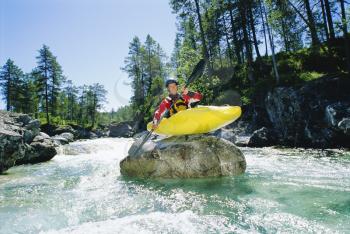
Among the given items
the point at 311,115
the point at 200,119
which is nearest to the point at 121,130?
the point at 311,115

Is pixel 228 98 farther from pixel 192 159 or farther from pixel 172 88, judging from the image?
pixel 192 159

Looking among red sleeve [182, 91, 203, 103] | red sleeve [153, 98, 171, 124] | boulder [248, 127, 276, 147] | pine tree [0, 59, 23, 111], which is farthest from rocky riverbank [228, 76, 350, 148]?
pine tree [0, 59, 23, 111]

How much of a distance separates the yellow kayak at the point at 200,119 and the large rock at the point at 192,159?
301 millimetres

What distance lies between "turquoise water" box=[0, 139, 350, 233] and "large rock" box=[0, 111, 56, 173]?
229 centimetres

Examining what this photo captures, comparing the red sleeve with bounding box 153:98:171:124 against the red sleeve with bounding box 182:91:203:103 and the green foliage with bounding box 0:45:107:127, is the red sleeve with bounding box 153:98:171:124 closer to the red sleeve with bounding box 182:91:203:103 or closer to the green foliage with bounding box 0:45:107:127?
the red sleeve with bounding box 182:91:203:103

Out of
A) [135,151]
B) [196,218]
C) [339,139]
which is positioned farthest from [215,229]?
[339,139]

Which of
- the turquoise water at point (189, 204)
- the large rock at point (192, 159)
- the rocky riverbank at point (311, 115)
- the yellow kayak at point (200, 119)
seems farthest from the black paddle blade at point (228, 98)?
the large rock at point (192, 159)

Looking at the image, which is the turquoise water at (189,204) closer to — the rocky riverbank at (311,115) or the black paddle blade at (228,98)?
the rocky riverbank at (311,115)

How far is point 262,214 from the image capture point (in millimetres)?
4707

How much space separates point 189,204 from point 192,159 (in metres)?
2.46

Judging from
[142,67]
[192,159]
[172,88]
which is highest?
[142,67]

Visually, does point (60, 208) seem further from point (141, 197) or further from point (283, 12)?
point (283, 12)

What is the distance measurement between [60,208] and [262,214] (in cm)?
371

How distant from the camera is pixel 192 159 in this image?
7957 millimetres
